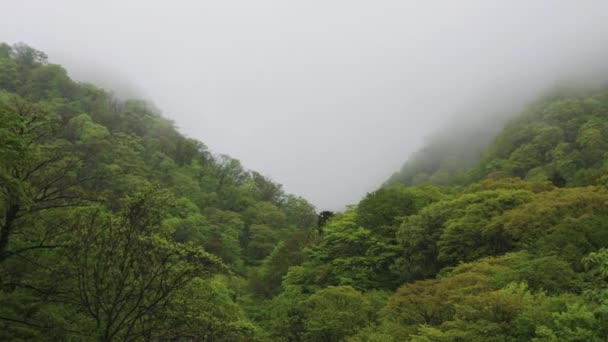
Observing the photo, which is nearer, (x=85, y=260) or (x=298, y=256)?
(x=85, y=260)

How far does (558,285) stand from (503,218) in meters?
10.5

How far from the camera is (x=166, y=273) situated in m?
13.4

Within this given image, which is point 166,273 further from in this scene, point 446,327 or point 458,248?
point 458,248

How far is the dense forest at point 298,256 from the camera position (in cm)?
1277

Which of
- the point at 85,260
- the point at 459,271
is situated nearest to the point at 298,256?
the point at 459,271

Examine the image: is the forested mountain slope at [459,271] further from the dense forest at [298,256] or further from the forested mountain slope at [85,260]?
the forested mountain slope at [85,260]

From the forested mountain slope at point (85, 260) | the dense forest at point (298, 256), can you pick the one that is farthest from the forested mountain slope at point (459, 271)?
the forested mountain slope at point (85, 260)

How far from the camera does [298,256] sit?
161ft

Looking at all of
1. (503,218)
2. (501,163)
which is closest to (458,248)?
(503,218)

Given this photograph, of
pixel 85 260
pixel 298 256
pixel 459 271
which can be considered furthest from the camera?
pixel 298 256

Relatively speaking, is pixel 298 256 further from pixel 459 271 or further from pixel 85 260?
pixel 85 260

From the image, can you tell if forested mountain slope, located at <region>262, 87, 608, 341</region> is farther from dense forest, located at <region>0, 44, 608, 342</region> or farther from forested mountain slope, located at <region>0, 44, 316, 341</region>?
forested mountain slope, located at <region>0, 44, 316, 341</region>

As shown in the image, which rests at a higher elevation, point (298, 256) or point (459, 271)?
point (459, 271)

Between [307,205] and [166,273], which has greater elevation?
[166,273]
